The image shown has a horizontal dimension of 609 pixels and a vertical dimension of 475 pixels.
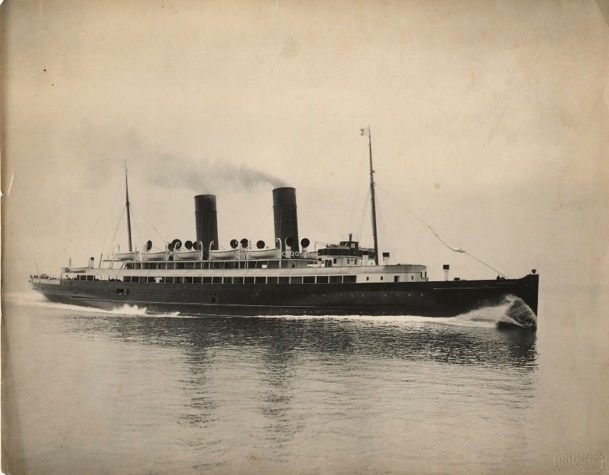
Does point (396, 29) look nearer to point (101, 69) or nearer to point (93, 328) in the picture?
point (101, 69)

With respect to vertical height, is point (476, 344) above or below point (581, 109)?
below

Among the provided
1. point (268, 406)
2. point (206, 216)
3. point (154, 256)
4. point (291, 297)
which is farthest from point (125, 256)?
point (268, 406)

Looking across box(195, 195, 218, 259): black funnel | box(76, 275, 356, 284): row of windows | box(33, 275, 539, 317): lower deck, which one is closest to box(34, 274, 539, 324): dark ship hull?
box(33, 275, 539, 317): lower deck

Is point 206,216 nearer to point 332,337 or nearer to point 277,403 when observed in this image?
point 332,337

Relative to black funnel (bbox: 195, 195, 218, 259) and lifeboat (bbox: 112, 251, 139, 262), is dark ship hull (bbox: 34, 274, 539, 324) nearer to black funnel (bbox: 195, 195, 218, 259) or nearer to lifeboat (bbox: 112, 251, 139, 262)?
lifeboat (bbox: 112, 251, 139, 262)

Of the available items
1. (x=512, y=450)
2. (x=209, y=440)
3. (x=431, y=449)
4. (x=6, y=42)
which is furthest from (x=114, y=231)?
(x=512, y=450)

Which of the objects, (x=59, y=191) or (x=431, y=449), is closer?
(x=431, y=449)
